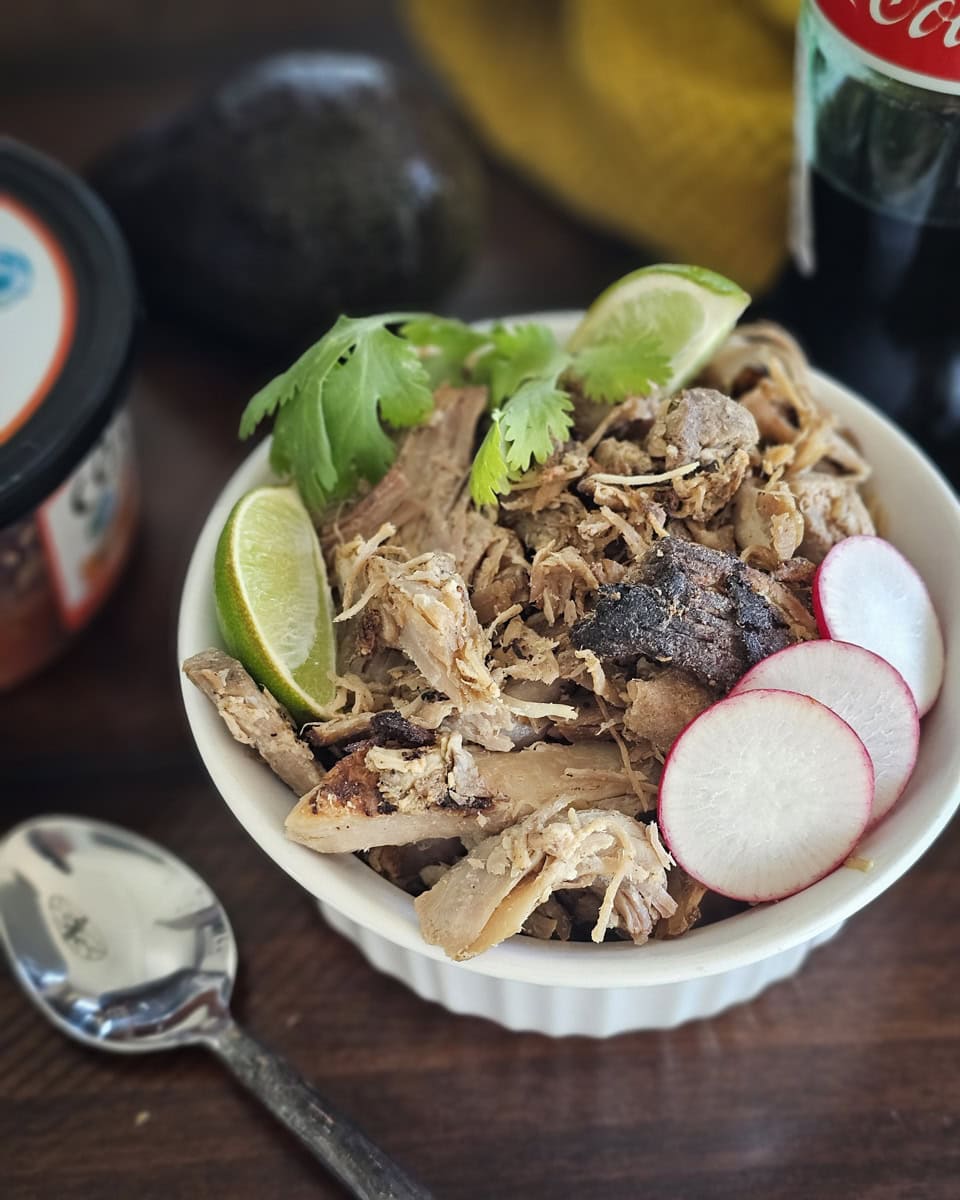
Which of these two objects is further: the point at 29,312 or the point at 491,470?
the point at 29,312

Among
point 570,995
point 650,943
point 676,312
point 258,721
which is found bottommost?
point 570,995

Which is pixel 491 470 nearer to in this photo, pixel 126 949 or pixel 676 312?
pixel 676 312

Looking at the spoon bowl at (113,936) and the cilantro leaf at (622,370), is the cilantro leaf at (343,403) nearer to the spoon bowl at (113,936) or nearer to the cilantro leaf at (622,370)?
the cilantro leaf at (622,370)

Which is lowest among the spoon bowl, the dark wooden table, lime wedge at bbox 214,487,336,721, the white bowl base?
the dark wooden table

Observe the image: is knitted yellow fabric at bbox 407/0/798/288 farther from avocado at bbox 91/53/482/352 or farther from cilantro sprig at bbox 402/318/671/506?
cilantro sprig at bbox 402/318/671/506

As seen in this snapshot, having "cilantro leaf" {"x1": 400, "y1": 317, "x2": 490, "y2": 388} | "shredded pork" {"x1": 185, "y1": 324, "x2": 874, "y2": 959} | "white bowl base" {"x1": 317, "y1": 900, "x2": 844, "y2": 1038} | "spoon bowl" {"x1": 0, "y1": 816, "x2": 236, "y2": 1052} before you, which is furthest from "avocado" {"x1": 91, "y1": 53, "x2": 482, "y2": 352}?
"white bowl base" {"x1": 317, "y1": 900, "x2": 844, "y2": 1038}

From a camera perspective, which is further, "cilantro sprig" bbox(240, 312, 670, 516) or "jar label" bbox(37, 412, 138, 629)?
"jar label" bbox(37, 412, 138, 629)

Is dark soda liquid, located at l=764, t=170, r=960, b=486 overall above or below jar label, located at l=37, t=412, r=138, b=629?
above

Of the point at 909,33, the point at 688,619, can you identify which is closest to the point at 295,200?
the point at 909,33
